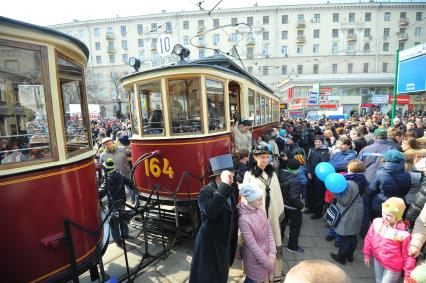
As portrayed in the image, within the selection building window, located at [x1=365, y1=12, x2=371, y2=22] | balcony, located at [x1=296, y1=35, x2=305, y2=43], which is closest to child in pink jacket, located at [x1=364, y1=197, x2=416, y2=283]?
balcony, located at [x1=296, y1=35, x2=305, y2=43]

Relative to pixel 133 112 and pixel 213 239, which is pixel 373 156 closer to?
pixel 213 239

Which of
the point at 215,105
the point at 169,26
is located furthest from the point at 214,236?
the point at 169,26

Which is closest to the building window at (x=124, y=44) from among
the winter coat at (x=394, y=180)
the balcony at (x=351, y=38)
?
the balcony at (x=351, y=38)

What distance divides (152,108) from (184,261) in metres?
2.88

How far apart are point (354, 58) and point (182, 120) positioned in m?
51.1

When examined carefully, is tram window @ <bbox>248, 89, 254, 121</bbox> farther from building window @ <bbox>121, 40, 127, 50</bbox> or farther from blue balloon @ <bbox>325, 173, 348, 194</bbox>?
building window @ <bbox>121, 40, 127, 50</bbox>

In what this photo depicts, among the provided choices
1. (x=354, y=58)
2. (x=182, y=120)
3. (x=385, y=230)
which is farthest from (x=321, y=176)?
(x=354, y=58)

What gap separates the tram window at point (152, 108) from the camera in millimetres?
4629

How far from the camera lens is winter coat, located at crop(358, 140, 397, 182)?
14.1 feet

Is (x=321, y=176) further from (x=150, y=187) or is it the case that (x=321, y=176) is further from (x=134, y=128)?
(x=134, y=128)

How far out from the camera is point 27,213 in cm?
220

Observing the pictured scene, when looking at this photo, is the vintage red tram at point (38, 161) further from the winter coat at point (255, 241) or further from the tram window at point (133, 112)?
the tram window at point (133, 112)

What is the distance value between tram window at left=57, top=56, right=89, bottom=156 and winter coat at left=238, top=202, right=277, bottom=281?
1998mm

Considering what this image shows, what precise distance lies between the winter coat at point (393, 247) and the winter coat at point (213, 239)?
69.1 inches
